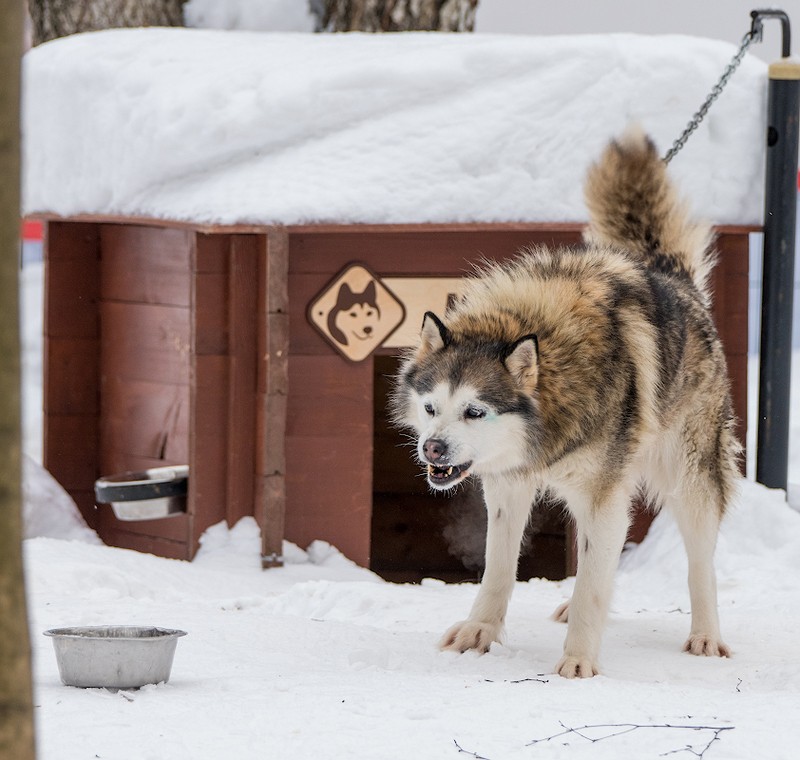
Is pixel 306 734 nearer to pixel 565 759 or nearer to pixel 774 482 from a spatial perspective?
pixel 565 759

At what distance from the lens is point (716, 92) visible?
6.05 m

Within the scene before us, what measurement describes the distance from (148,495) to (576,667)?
261 centimetres

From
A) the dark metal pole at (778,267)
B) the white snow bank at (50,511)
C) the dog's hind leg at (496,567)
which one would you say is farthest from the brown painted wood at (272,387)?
the dark metal pole at (778,267)

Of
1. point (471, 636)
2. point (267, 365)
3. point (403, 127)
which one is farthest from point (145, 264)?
point (471, 636)

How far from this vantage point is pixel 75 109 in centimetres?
653

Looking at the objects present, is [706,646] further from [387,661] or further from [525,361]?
[525,361]

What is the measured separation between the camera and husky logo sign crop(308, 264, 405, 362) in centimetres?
595

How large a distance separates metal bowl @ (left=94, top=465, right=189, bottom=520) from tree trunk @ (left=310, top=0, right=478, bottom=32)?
3.39 meters

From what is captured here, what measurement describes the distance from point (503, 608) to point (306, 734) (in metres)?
1.58

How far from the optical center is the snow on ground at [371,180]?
456 cm

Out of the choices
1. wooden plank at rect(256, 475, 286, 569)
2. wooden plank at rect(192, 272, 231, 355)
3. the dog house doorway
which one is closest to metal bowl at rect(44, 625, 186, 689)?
wooden plank at rect(256, 475, 286, 569)

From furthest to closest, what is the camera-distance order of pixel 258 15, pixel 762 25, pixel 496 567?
pixel 258 15
pixel 762 25
pixel 496 567

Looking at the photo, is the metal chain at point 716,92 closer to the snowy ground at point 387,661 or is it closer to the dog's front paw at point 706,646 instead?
the snowy ground at point 387,661

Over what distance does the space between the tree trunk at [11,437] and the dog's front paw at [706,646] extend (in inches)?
127
